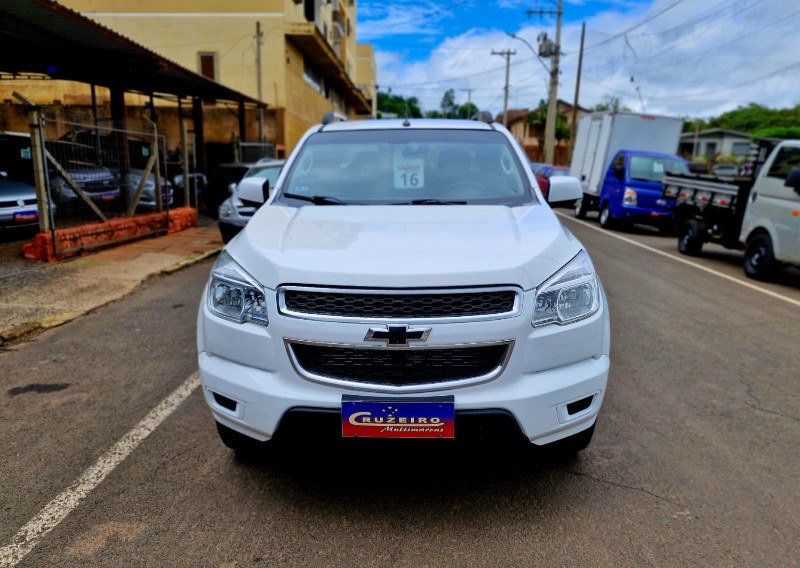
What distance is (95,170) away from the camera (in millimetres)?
9812

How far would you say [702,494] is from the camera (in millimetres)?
3055

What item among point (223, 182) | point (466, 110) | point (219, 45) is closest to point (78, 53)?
point (223, 182)

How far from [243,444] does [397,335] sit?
1.08 meters

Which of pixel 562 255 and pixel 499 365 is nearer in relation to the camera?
pixel 499 365

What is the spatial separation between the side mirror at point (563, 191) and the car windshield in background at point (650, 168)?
479 inches

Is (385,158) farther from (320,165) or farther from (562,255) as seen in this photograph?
(562,255)

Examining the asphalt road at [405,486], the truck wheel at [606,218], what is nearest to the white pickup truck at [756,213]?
the truck wheel at [606,218]

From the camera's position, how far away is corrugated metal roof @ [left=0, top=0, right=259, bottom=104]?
923 centimetres

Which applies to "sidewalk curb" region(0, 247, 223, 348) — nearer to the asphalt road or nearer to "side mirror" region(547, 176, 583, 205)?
the asphalt road

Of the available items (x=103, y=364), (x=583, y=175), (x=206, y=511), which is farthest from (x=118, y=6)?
(x=206, y=511)

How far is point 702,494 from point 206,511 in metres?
2.49

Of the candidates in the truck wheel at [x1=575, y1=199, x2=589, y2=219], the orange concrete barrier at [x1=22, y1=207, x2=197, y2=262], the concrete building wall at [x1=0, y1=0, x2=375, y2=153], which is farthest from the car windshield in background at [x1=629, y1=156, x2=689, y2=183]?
the concrete building wall at [x1=0, y1=0, x2=375, y2=153]

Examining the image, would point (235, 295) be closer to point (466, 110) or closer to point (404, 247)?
point (404, 247)

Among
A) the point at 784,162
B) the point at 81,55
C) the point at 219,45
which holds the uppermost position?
the point at 219,45
